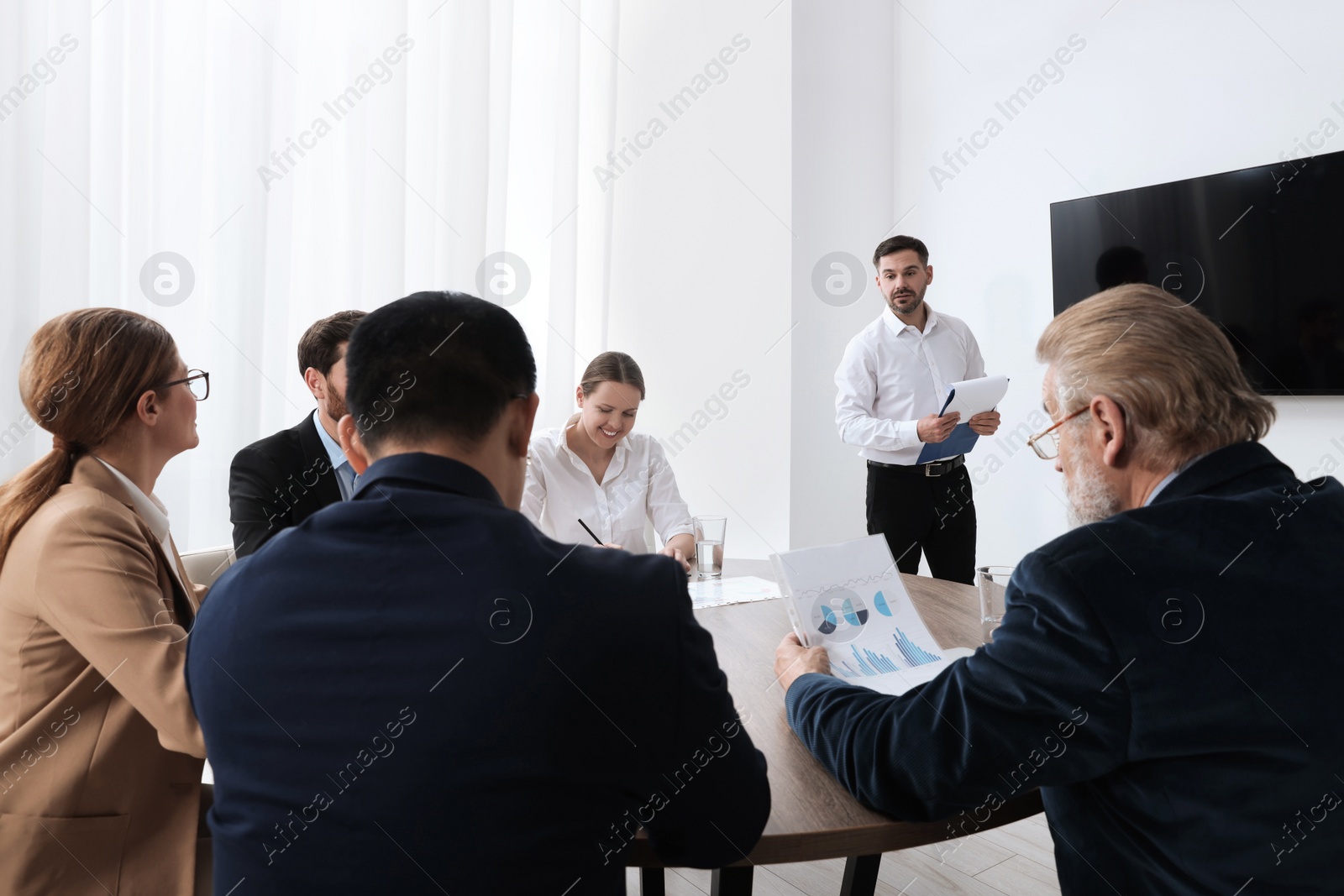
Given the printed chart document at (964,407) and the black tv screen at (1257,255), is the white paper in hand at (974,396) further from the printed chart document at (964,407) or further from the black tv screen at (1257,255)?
the black tv screen at (1257,255)

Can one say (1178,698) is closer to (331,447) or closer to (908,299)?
(331,447)

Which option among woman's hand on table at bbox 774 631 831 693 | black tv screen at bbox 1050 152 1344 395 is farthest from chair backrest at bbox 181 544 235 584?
black tv screen at bbox 1050 152 1344 395

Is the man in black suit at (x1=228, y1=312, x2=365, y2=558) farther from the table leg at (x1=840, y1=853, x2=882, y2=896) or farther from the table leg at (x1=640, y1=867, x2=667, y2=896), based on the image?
the table leg at (x1=840, y1=853, x2=882, y2=896)

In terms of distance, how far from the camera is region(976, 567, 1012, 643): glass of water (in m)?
1.46

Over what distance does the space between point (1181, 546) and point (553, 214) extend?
3.22 m

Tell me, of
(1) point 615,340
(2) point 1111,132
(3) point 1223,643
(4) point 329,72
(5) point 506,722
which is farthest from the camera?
(1) point 615,340

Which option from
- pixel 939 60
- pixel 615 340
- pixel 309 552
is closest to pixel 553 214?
pixel 615 340

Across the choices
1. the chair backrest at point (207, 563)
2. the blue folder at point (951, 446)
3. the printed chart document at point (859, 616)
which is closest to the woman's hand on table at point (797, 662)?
the printed chart document at point (859, 616)

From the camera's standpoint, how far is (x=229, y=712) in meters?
0.76

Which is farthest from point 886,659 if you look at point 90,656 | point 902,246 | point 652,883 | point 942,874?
point 902,246

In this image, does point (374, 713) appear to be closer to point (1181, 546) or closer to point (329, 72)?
point (1181, 546)

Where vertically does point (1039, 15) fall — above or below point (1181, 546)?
above

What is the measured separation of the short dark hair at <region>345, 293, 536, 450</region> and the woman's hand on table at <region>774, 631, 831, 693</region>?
0.58 meters

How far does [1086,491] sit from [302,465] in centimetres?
154
